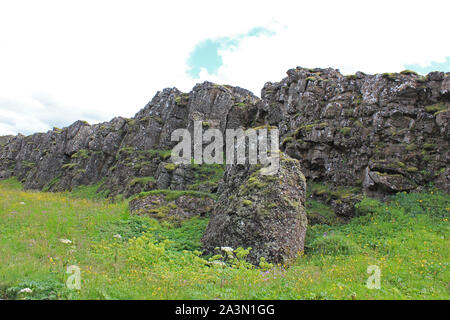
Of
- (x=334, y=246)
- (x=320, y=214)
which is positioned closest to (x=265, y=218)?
(x=334, y=246)

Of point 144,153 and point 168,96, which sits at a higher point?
point 168,96

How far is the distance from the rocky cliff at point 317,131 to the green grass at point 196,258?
11.4ft

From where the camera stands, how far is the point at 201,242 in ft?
49.6

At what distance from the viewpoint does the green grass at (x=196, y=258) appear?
786 cm

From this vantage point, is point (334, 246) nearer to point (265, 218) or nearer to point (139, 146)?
point (265, 218)

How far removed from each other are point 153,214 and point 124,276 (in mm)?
10276

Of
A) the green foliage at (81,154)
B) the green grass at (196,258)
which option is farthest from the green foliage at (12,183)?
the green grass at (196,258)
